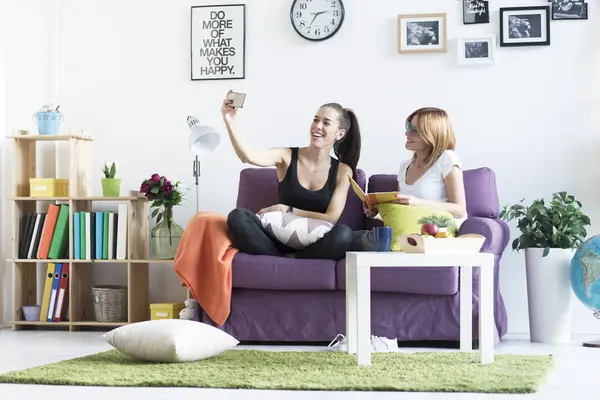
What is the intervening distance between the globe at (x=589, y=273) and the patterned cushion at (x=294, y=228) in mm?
1160

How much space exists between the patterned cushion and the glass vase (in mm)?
890

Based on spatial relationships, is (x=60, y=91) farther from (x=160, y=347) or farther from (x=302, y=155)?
(x=160, y=347)

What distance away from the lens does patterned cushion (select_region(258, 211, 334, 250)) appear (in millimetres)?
4344

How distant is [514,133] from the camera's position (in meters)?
5.12

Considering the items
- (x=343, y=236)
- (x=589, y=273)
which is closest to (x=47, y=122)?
(x=343, y=236)

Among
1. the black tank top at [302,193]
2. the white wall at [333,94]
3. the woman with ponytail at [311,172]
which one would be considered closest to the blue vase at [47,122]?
the white wall at [333,94]

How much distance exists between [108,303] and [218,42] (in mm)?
1620

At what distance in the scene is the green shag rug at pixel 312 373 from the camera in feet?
9.37

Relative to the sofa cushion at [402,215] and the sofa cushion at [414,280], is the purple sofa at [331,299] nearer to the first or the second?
the sofa cushion at [414,280]

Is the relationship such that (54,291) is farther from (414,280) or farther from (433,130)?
(433,130)

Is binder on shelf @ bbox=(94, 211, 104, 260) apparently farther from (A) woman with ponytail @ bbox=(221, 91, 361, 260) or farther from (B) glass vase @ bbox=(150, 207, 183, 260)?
(A) woman with ponytail @ bbox=(221, 91, 361, 260)

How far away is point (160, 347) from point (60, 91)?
8.89 ft

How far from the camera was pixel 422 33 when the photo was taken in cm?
520

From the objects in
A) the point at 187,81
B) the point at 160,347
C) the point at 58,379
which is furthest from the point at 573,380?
the point at 187,81
